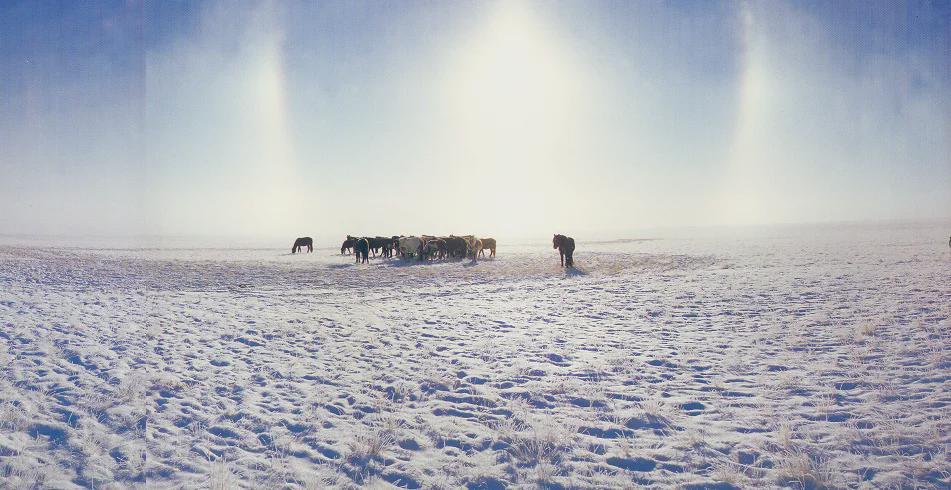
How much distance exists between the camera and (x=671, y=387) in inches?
239

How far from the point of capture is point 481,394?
5984 millimetres

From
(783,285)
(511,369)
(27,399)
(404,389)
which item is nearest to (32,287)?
(27,399)

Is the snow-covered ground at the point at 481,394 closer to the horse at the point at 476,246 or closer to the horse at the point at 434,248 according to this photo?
the horse at the point at 434,248

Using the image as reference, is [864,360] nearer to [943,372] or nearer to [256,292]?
[943,372]

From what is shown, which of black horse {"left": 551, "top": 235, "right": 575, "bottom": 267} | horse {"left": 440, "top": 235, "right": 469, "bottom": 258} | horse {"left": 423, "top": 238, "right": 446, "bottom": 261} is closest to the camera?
black horse {"left": 551, "top": 235, "right": 575, "bottom": 267}

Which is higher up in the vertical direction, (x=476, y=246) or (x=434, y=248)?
(x=476, y=246)

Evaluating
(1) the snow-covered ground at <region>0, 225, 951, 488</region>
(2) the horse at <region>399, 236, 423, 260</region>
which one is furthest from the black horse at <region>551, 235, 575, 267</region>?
(1) the snow-covered ground at <region>0, 225, 951, 488</region>

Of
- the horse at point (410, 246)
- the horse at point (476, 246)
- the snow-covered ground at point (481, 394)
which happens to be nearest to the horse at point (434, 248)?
the horse at point (410, 246)

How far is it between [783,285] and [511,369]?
13.6 m

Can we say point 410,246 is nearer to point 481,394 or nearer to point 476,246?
point 476,246

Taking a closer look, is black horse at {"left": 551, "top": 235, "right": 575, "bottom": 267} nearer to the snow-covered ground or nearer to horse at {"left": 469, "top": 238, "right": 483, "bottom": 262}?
horse at {"left": 469, "top": 238, "right": 483, "bottom": 262}

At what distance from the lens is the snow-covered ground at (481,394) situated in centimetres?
402

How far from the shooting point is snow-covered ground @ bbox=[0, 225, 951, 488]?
158 inches

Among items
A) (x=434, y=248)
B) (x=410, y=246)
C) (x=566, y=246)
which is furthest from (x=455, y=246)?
(x=566, y=246)
